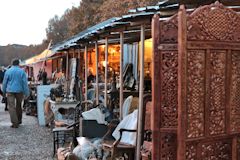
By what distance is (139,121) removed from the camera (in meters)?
5.44

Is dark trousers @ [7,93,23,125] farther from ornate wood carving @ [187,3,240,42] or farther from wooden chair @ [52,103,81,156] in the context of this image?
ornate wood carving @ [187,3,240,42]

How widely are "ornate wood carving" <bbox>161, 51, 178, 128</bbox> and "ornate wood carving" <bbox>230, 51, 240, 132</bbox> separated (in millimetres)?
594

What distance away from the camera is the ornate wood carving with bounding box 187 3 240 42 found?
3.79 m

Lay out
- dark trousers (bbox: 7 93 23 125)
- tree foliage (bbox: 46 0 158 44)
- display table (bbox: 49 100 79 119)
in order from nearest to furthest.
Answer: display table (bbox: 49 100 79 119) < dark trousers (bbox: 7 93 23 125) < tree foliage (bbox: 46 0 158 44)

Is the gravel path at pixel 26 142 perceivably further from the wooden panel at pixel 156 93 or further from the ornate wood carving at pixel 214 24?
the ornate wood carving at pixel 214 24

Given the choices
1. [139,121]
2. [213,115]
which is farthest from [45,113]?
[213,115]

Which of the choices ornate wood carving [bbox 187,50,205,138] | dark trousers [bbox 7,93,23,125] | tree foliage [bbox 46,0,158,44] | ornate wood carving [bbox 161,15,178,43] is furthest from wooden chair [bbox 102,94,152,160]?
tree foliage [bbox 46,0,158,44]

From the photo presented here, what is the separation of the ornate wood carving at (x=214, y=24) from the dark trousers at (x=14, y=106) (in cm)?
816

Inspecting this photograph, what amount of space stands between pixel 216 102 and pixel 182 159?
66 centimetres

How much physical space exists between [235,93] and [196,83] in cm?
54

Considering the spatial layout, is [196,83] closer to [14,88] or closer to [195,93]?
[195,93]

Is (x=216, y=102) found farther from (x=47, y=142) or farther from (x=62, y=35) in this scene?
(x=62, y=35)

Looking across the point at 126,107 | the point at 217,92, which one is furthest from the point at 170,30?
the point at 126,107

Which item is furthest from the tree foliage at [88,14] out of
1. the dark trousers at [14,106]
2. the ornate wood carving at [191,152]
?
the ornate wood carving at [191,152]
